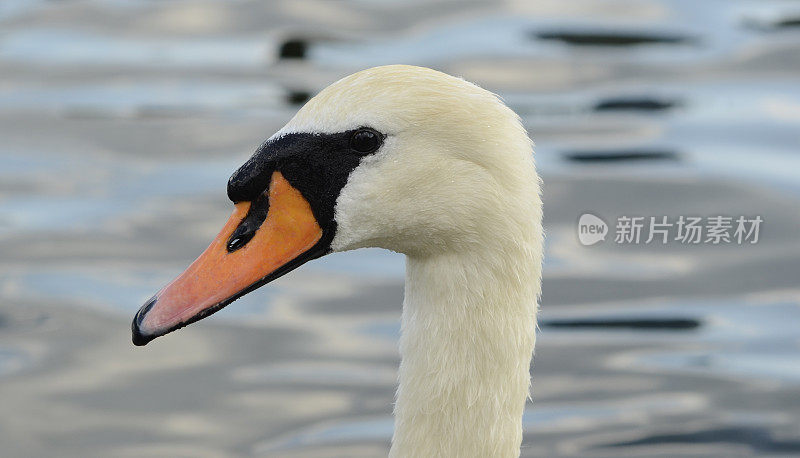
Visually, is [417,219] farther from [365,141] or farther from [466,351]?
[466,351]

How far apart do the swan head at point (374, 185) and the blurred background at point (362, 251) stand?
104 inches

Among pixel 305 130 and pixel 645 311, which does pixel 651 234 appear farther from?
pixel 305 130

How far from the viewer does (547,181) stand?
9.34m

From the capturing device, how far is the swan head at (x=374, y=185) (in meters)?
4.04

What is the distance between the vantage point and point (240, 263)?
4129mm

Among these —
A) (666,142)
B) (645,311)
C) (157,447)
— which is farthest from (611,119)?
(157,447)

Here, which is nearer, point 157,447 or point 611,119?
point 157,447

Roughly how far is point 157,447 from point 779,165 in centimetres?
490
